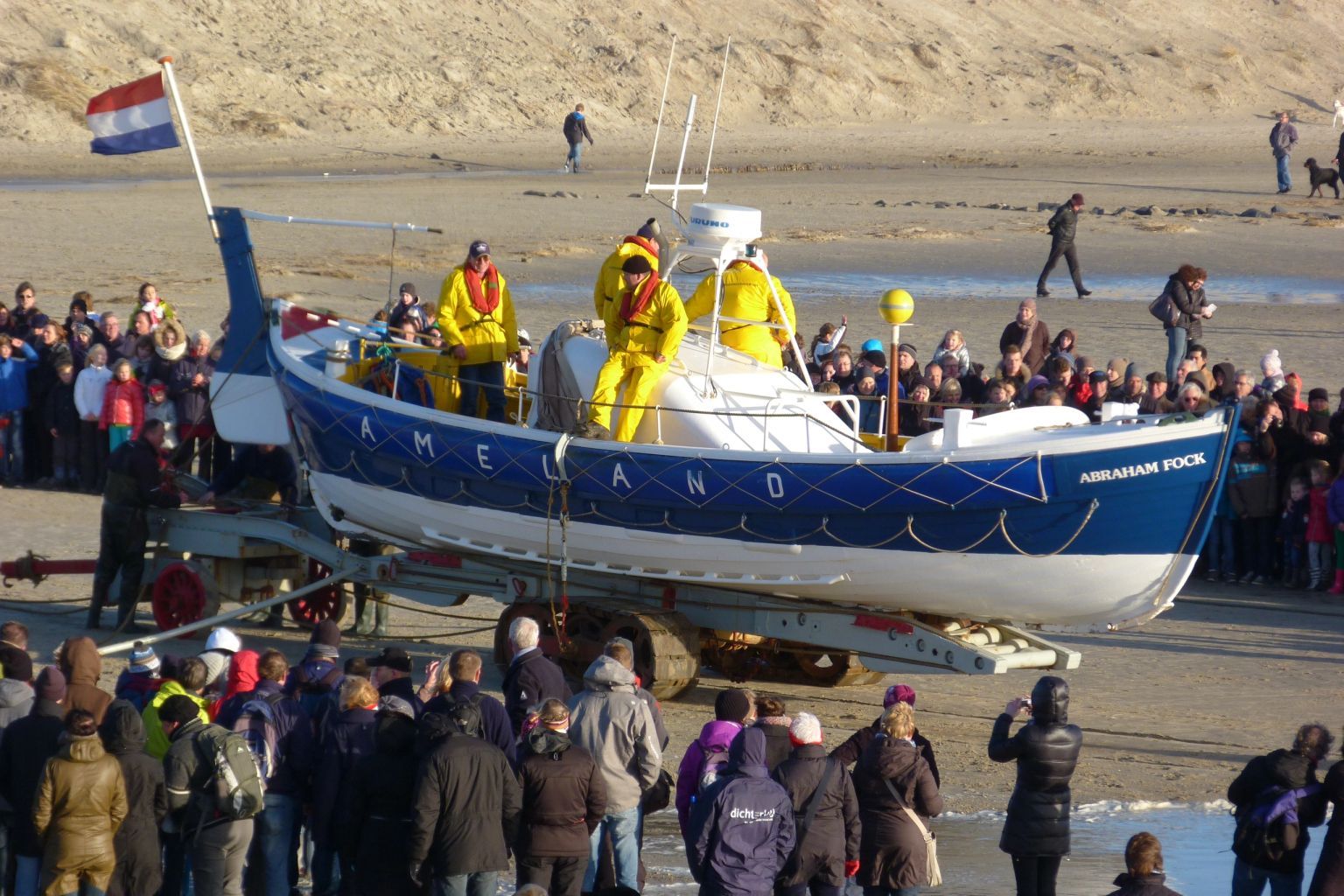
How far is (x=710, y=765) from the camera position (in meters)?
7.22

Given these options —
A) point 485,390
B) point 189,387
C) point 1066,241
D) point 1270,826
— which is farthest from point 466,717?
point 1066,241

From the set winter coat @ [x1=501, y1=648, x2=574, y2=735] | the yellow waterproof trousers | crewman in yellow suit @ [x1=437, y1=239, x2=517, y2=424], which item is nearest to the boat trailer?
the yellow waterproof trousers

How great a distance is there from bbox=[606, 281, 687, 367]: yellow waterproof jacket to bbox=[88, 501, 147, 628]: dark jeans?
3.62m

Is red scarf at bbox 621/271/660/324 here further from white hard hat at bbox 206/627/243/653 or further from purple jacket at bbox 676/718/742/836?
purple jacket at bbox 676/718/742/836

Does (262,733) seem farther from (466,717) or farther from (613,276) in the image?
(613,276)

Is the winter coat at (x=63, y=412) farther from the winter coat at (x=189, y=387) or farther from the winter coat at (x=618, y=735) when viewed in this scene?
the winter coat at (x=618, y=735)

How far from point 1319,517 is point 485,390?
5817mm

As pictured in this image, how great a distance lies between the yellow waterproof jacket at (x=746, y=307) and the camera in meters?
12.0

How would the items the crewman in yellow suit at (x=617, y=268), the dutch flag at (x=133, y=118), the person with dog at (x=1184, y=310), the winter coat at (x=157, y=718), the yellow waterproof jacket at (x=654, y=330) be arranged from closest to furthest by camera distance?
the winter coat at (x=157, y=718), the yellow waterproof jacket at (x=654, y=330), the crewman in yellow suit at (x=617, y=268), the dutch flag at (x=133, y=118), the person with dog at (x=1184, y=310)

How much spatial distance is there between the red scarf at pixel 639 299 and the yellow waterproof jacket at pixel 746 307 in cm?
92

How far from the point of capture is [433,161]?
42.0m

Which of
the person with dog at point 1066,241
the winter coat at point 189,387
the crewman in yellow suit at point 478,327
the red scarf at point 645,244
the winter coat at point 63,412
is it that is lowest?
the winter coat at point 63,412

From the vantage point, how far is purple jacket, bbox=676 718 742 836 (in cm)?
727

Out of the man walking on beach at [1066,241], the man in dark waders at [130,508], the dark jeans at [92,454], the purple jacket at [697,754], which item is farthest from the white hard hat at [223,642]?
the man walking on beach at [1066,241]
